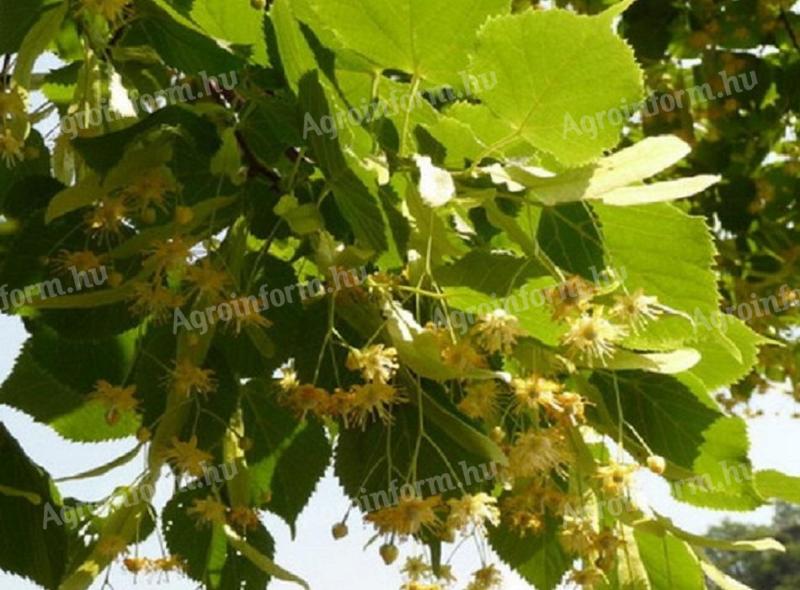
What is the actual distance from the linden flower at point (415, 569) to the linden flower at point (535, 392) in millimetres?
198

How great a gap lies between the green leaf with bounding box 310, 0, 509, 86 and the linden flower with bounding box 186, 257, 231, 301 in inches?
9.7

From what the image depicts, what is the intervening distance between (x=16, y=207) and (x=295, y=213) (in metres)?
0.44

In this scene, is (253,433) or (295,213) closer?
(295,213)

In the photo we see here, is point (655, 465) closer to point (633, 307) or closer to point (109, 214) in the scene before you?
point (633, 307)

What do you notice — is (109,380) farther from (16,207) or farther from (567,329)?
(567,329)

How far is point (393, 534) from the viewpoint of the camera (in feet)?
3.15

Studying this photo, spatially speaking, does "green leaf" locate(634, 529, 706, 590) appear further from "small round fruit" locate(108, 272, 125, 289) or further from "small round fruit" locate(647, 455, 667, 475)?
"small round fruit" locate(108, 272, 125, 289)

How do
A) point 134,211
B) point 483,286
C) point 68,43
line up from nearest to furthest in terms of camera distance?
point 483,286
point 134,211
point 68,43

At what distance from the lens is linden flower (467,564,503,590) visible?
1.03 meters

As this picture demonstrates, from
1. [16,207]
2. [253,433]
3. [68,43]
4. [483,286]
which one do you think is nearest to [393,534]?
[483,286]

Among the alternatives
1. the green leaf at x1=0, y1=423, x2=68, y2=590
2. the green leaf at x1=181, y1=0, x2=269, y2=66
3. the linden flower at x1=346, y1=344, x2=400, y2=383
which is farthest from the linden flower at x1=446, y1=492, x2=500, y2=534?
the green leaf at x1=0, y1=423, x2=68, y2=590

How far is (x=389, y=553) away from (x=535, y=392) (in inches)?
7.9

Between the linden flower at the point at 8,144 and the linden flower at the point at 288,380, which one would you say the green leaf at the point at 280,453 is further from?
the linden flower at the point at 8,144

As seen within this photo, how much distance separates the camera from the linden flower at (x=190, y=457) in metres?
1.01
